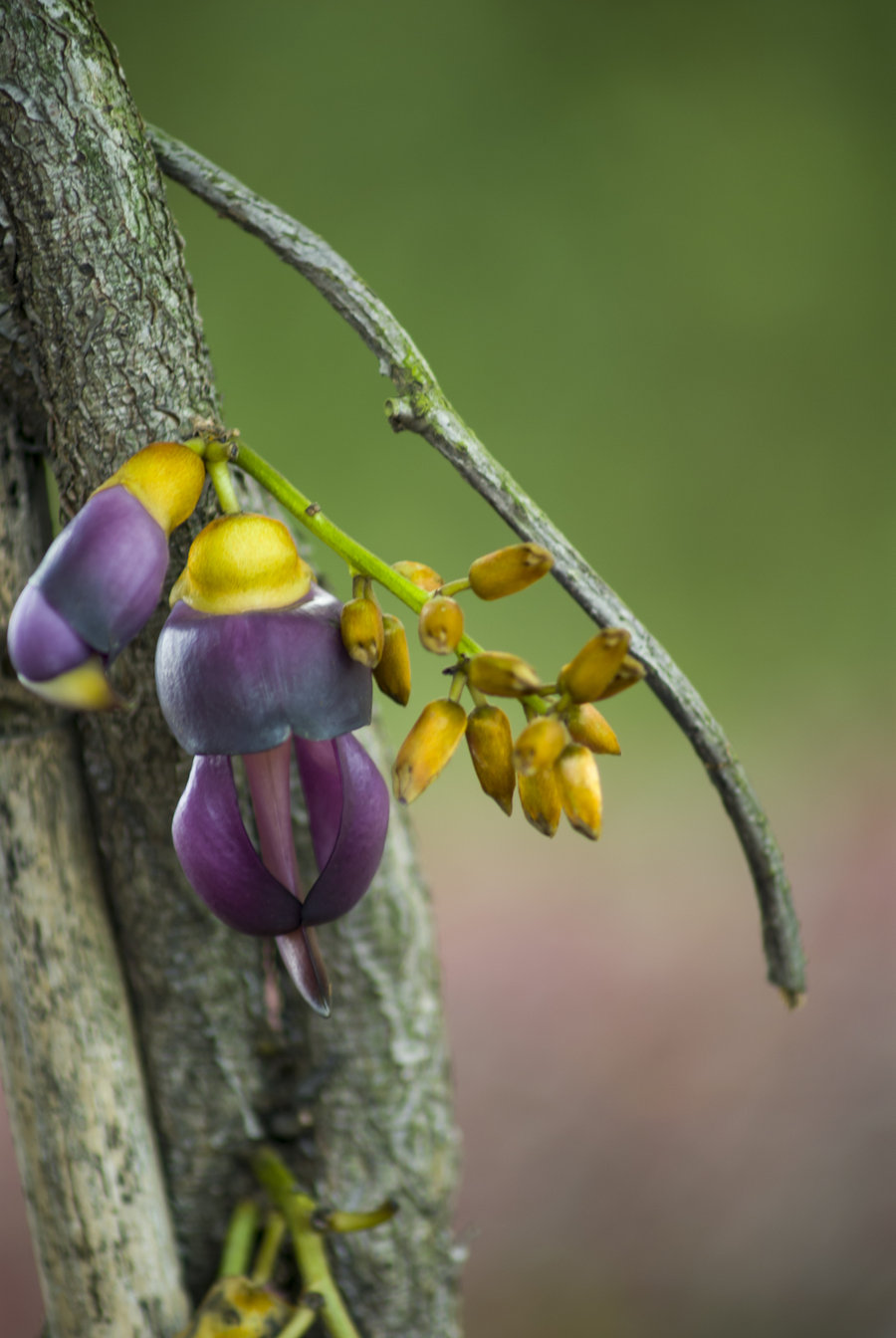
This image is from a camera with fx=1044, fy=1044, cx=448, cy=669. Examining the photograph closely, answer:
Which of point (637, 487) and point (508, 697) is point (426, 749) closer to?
point (508, 697)

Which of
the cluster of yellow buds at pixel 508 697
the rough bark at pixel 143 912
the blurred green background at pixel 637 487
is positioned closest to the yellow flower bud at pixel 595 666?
the cluster of yellow buds at pixel 508 697

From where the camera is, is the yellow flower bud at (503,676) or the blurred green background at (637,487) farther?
the blurred green background at (637,487)

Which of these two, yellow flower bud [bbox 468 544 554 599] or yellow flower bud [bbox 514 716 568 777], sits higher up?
yellow flower bud [bbox 468 544 554 599]

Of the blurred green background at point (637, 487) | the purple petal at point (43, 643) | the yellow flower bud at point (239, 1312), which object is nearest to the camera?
the purple petal at point (43, 643)

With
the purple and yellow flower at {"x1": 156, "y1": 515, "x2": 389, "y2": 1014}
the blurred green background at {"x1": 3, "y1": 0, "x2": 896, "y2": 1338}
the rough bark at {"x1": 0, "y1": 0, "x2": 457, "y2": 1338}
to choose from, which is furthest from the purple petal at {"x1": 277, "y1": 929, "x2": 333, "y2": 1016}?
the blurred green background at {"x1": 3, "y1": 0, "x2": 896, "y2": 1338}

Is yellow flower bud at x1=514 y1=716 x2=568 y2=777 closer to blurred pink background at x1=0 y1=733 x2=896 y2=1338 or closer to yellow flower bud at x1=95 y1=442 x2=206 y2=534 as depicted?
yellow flower bud at x1=95 y1=442 x2=206 y2=534

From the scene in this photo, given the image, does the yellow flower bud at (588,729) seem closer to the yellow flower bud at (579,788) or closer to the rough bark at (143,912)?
the yellow flower bud at (579,788)

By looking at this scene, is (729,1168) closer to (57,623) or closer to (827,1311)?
(827,1311)
